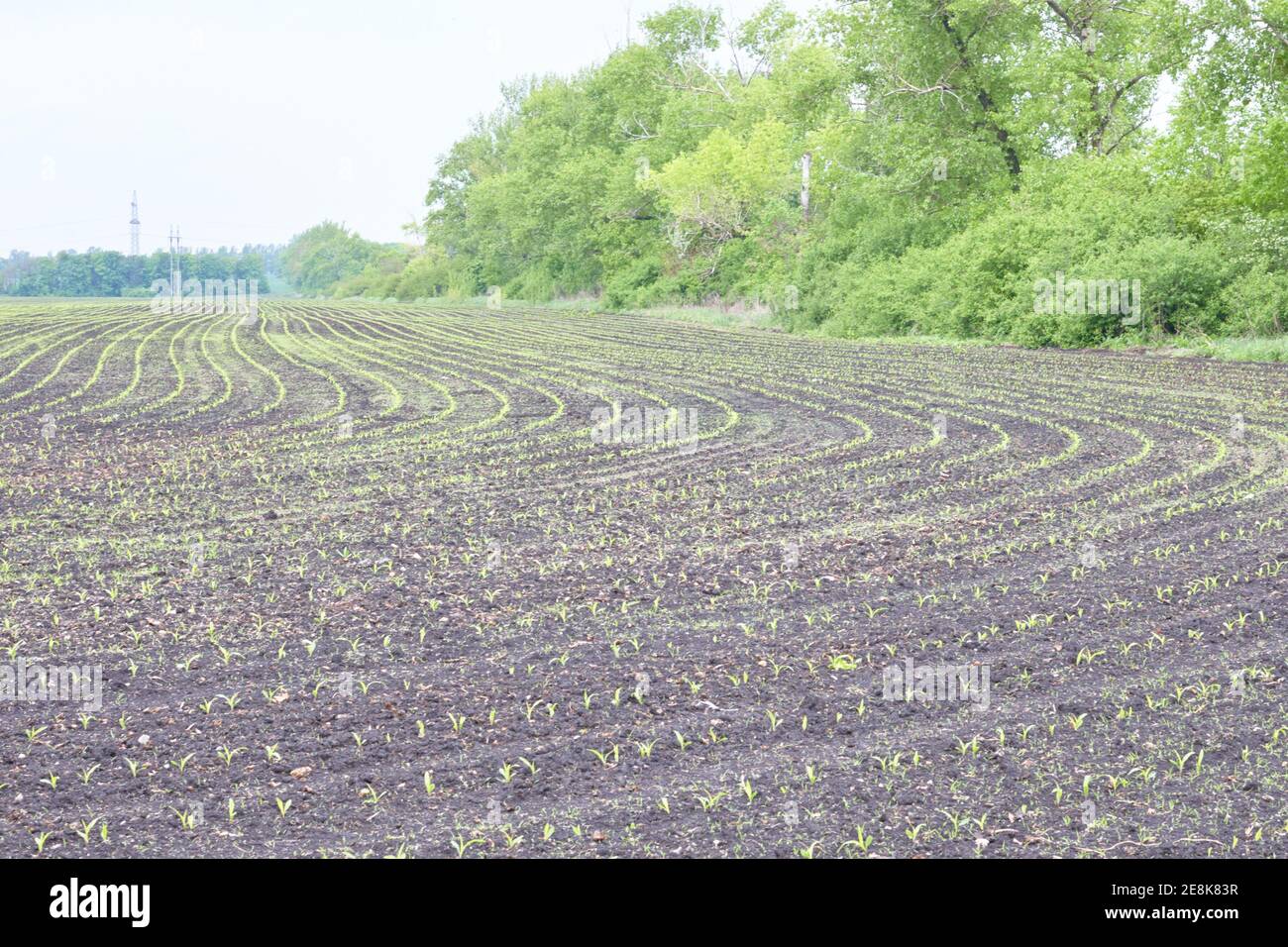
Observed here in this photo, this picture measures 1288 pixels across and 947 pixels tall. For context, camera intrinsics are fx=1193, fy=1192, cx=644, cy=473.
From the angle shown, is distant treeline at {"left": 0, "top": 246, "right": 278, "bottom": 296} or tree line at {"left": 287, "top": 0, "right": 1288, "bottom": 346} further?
distant treeline at {"left": 0, "top": 246, "right": 278, "bottom": 296}

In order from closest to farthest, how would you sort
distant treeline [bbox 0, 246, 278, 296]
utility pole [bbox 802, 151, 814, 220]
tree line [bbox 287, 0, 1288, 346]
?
tree line [bbox 287, 0, 1288, 346] < utility pole [bbox 802, 151, 814, 220] < distant treeline [bbox 0, 246, 278, 296]

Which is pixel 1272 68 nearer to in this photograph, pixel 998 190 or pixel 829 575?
pixel 998 190

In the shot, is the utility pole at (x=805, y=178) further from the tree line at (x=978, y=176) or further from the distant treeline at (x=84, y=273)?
the distant treeline at (x=84, y=273)

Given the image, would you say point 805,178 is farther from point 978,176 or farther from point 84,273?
point 84,273

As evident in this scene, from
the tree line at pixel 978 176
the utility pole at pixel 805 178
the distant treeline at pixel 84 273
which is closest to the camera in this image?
the tree line at pixel 978 176

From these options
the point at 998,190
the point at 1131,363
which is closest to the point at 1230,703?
the point at 1131,363

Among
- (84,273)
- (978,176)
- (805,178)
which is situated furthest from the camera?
(84,273)

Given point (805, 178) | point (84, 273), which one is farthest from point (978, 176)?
point (84, 273)

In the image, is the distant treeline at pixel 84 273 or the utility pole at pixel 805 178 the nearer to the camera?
the utility pole at pixel 805 178

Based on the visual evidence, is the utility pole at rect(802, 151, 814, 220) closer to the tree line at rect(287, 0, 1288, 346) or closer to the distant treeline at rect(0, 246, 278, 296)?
the tree line at rect(287, 0, 1288, 346)

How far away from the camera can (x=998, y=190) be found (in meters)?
36.3

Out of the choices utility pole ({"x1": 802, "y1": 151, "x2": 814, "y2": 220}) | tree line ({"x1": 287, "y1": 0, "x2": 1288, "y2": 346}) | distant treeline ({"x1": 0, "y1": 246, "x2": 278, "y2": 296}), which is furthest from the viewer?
distant treeline ({"x1": 0, "y1": 246, "x2": 278, "y2": 296})

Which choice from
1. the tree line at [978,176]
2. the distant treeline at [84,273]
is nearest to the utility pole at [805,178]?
the tree line at [978,176]

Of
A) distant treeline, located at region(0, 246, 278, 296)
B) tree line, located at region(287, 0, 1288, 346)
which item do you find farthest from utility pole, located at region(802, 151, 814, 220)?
distant treeline, located at region(0, 246, 278, 296)
